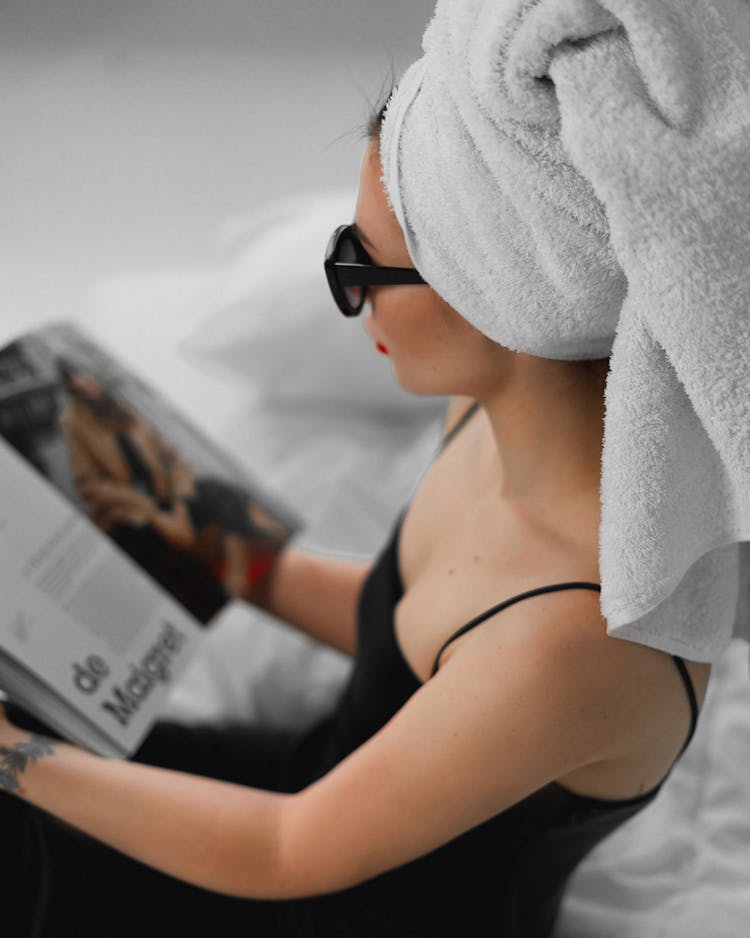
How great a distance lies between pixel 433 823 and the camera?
678 millimetres

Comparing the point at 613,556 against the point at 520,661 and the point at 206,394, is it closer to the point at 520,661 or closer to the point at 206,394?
the point at 520,661

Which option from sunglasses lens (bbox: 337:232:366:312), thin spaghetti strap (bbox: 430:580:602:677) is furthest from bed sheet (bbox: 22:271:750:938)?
sunglasses lens (bbox: 337:232:366:312)

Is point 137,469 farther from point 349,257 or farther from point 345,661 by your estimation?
point 349,257

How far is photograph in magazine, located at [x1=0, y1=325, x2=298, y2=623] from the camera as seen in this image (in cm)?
102

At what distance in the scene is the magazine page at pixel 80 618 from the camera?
0.87m

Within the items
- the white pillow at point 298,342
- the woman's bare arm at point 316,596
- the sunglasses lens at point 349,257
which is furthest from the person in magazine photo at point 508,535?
the white pillow at point 298,342

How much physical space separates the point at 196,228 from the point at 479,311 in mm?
1318

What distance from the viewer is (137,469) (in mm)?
1087

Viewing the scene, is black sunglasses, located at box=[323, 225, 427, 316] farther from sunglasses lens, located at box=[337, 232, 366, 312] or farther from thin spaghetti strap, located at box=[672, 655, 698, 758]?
thin spaghetti strap, located at box=[672, 655, 698, 758]

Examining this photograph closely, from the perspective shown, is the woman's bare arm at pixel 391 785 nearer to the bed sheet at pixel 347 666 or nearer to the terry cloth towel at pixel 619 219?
the terry cloth towel at pixel 619 219

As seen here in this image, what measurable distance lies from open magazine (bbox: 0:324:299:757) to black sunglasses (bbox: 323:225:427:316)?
0.39 meters

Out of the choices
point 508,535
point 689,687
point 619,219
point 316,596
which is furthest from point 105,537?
point 619,219

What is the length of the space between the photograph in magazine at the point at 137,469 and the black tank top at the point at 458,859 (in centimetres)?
25

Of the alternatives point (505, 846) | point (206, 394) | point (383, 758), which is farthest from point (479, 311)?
point (206, 394)
